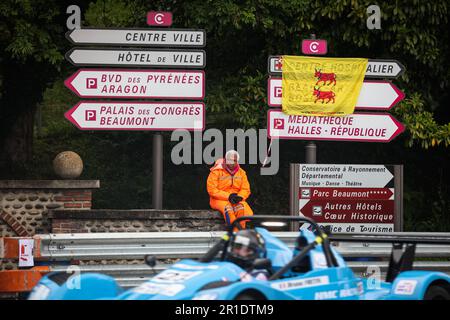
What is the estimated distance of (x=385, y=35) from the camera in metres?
18.8

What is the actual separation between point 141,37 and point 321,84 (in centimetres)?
366

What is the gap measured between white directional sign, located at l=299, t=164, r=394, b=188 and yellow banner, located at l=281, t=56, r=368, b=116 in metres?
1.40

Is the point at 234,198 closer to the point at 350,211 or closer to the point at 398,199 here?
the point at 350,211

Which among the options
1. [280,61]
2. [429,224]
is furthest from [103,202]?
[429,224]

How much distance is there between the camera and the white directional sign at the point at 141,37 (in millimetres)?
17000

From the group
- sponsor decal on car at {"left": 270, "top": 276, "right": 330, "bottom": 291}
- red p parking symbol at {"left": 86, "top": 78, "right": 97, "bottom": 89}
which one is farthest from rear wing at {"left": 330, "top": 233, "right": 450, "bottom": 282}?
red p parking symbol at {"left": 86, "top": 78, "right": 97, "bottom": 89}

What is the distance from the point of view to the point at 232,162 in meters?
15.9

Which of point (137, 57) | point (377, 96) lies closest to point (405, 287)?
point (377, 96)

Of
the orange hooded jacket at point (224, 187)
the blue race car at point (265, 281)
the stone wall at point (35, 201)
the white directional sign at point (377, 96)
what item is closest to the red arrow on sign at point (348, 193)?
the orange hooded jacket at point (224, 187)

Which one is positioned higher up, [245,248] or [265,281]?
[245,248]

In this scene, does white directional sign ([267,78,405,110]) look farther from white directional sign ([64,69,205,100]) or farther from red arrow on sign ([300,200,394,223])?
white directional sign ([64,69,205,100])

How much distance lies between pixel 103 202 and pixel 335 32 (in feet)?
22.4
